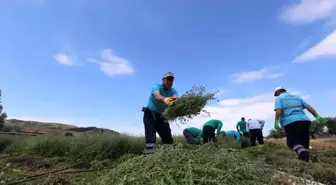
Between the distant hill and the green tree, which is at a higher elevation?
the green tree

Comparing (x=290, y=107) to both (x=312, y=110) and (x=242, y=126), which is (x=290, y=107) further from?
(x=242, y=126)

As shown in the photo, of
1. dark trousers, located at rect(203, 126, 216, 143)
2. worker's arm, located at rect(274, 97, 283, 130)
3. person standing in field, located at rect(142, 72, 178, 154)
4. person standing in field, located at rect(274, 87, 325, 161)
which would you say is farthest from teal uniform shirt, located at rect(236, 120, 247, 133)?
person standing in field, located at rect(142, 72, 178, 154)

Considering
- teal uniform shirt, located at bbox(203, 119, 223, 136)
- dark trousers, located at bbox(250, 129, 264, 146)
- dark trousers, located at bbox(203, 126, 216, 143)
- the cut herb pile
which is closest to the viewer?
the cut herb pile

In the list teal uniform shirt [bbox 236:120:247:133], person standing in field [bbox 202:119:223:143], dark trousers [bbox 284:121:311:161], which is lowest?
dark trousers [bbox 284:121:311:161]

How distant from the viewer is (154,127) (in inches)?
207

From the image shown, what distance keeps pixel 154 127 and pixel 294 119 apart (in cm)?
224

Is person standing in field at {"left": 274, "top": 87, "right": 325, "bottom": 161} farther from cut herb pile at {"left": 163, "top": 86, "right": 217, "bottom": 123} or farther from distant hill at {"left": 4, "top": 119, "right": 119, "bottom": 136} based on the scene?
distant hill at {"left": 4, "top": 119, "right": 119, "bottom": 136}

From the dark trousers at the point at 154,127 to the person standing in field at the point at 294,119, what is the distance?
1.86m

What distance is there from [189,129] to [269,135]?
19.1 meters

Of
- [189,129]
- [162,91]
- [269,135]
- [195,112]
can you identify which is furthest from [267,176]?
[269,135]

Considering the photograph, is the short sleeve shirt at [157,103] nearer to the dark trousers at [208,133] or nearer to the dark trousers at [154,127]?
the dark trousers at [154,127]

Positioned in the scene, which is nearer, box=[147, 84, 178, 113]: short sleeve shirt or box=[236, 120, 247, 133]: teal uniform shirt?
box=[147, 84, 178, 113]: short sleeve shirt

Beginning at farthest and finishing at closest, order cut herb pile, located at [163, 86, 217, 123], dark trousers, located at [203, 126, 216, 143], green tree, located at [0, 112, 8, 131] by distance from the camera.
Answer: green tree, located at [0, 112, 8, 131] < dark trousers, located at [203, 126, 216, 143] < cut herb pile, located at [163, 86, 217, 123]

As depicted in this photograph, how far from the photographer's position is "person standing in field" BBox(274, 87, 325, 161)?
4.88 meters
